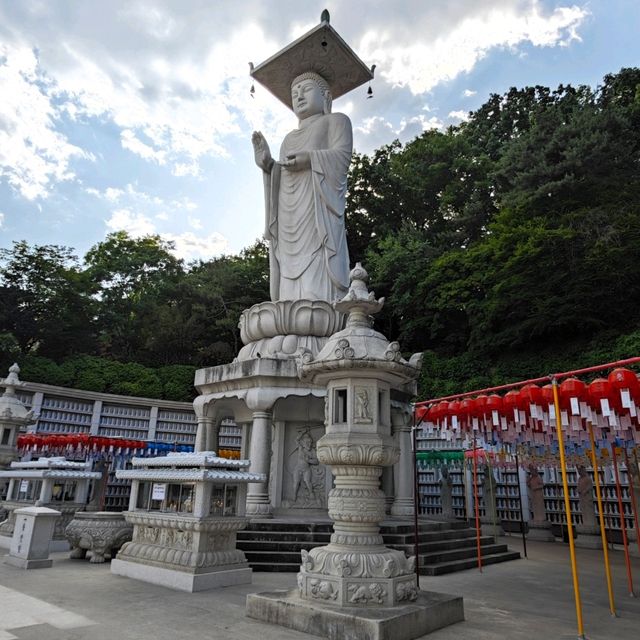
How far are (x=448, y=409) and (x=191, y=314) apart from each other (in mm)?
19354

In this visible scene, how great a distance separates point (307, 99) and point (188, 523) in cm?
1069

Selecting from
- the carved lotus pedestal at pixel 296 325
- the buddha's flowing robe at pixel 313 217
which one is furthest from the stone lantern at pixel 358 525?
the buddha's flowing robe at pixel 313 217

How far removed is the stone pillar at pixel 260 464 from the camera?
827 centimetres

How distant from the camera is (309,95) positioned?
1286 centimetres

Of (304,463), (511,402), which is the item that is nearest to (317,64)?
(304,463)

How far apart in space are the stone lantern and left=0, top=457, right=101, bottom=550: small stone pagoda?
5.76 m

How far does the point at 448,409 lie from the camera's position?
6914mm

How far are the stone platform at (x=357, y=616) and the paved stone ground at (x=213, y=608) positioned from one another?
10 cm

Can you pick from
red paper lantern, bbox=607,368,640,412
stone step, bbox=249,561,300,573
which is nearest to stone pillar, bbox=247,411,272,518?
stone step, bbox=249,561,300,573

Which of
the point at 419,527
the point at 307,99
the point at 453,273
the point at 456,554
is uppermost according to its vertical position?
the point at 307,99

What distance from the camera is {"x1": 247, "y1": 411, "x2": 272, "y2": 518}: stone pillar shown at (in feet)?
27.1

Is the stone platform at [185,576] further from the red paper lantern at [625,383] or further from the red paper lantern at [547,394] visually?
the red paper lantern at [625,383]

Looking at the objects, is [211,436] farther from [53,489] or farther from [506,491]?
[506,491]

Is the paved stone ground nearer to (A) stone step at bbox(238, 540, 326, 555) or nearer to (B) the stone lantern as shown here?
(B) the stone lantern
